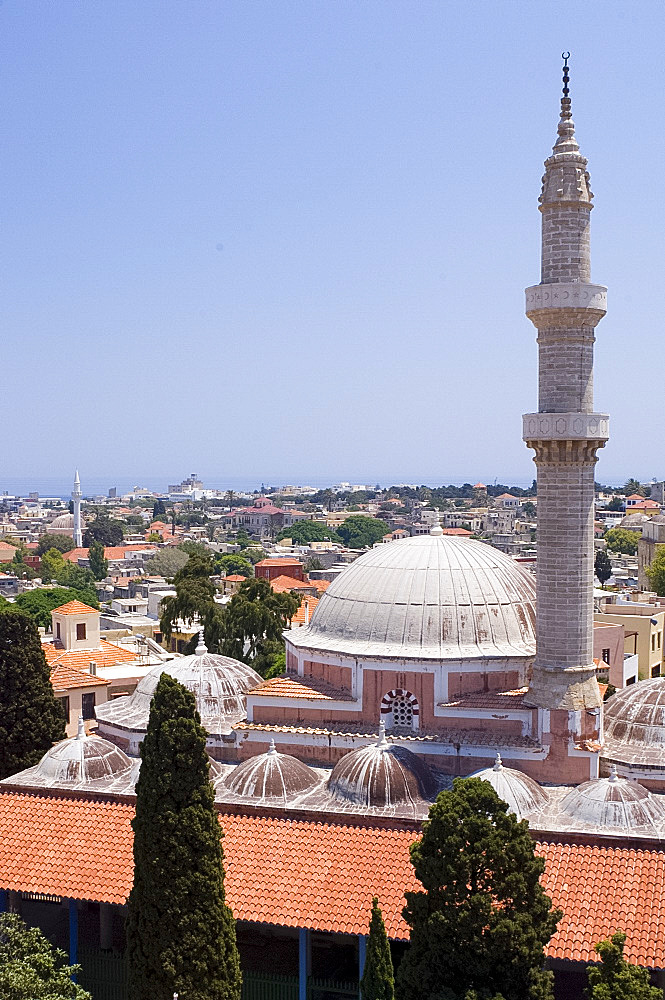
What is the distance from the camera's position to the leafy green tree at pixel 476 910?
41.4ft

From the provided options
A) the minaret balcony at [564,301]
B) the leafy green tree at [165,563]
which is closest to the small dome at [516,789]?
the minaret balcony at [564,301]

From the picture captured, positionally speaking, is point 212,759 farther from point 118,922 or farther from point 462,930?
point 462,930

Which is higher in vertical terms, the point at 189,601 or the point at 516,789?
the point at 189,601

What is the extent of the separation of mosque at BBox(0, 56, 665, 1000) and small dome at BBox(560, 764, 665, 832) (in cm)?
3

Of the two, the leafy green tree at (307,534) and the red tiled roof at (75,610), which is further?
the leafy green tree at (307,534)

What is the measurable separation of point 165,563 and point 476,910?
8275cm

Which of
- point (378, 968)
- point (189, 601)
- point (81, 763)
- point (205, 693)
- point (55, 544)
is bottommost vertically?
point (55, 544)

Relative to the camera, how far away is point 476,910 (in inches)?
496

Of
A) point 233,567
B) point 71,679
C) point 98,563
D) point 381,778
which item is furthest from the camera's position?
point 98,563

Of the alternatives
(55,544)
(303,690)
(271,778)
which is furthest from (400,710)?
(55,544)

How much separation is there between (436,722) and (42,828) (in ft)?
25.9

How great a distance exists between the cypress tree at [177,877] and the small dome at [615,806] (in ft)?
21.2

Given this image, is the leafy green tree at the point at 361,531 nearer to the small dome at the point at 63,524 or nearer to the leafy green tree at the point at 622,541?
the small dome at the point at 63,524

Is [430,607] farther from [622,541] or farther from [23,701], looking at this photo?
[622,541]
